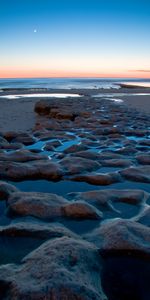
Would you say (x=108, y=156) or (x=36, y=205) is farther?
(x=108, y=156)

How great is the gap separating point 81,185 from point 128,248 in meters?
1.26

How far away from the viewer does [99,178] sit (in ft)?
10.1

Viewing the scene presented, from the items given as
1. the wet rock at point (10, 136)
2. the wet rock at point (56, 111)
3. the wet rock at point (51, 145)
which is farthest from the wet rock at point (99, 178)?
the wet rock at point (56, 111)

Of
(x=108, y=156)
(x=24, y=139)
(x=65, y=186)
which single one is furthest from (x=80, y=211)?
(x=24, y=139)

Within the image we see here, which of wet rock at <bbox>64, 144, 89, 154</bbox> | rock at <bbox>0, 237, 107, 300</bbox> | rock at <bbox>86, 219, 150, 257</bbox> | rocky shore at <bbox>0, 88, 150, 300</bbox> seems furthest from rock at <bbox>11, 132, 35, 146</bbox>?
rock at <bbox>0, 237, 107, 300</bbox>

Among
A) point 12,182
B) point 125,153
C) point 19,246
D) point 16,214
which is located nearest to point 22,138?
point 125,153

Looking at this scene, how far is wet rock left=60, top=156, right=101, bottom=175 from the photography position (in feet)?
10.8

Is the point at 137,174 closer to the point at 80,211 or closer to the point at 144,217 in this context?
the point at 144,217

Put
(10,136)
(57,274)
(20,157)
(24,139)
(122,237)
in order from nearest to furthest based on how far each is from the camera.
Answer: (57,274)
(122,237)
(20,157)
(24,139)
(10,136)

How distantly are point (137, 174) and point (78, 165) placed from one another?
27.4 inches

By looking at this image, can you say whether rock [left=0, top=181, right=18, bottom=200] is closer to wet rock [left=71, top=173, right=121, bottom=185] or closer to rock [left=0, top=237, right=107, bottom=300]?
wet rock [left=71, top=173, right=121, bottom=185]

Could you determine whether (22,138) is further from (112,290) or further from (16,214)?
(112,290)

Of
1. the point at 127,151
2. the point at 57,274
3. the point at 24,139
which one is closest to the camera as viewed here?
the point at 57,274

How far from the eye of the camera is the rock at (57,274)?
1.31m
